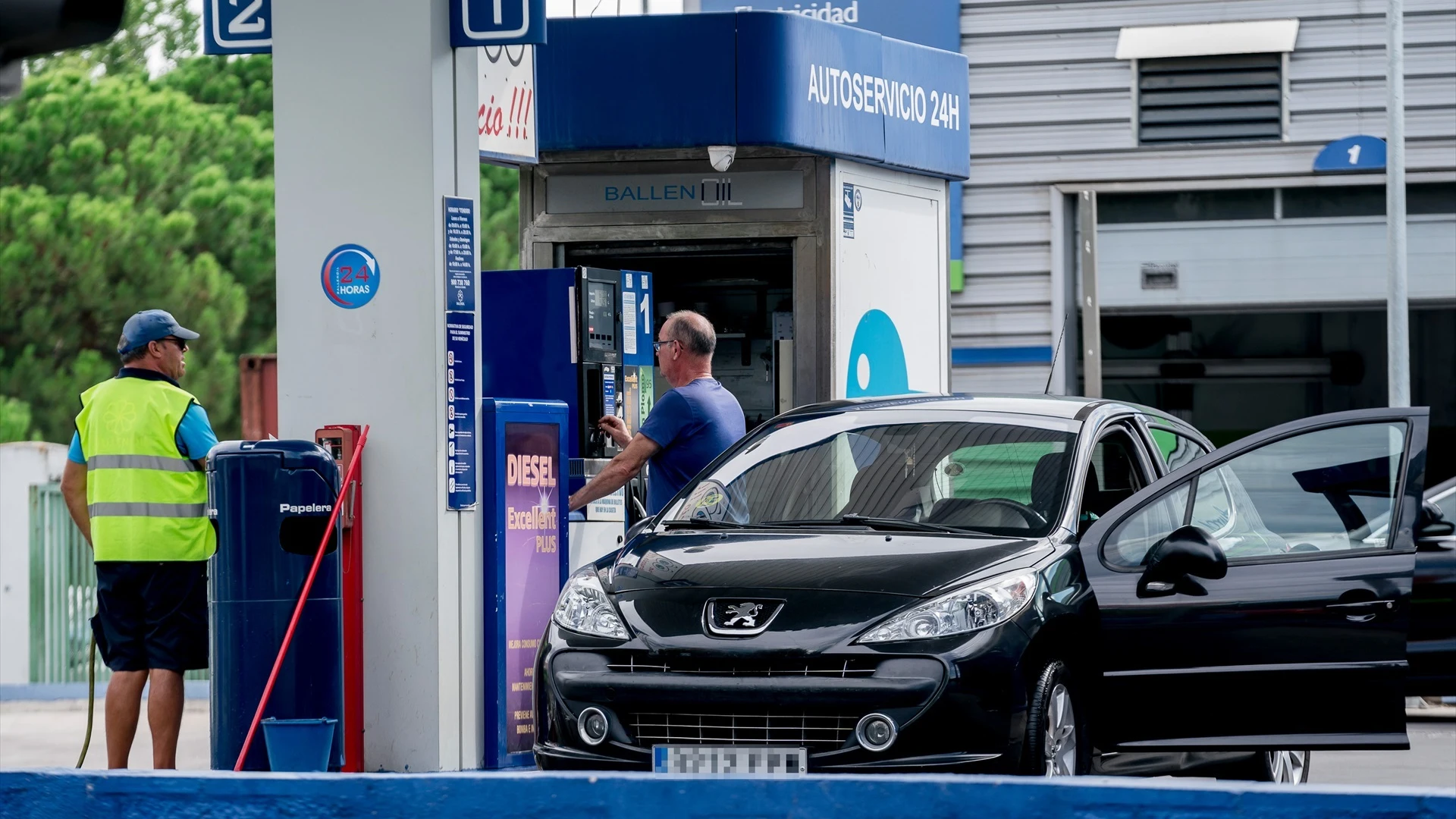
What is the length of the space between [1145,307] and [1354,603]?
11.4 m

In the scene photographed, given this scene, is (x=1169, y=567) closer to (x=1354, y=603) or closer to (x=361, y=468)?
Result: (x=1354, y=603)

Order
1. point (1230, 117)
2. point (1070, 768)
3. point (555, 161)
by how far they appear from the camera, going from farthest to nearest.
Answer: point (1230, 117) < point (555, 161) < point (1070, 768)

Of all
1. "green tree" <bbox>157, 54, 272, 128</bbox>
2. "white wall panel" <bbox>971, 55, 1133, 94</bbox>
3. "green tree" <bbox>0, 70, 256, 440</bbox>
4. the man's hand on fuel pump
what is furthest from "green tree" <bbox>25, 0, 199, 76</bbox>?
the man's hand on fuel pump

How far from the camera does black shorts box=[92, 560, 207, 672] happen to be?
847cm

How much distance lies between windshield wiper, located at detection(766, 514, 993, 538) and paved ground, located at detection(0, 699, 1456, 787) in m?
2.62

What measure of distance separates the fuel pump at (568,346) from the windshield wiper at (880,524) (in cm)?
285

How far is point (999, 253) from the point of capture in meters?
18.0

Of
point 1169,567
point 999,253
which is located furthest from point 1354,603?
point 999,253

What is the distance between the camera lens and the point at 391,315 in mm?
8430

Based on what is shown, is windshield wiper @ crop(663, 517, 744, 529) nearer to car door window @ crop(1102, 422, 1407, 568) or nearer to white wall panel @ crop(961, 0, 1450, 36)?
car door window @ crop(1102, 422, 1407, 568)

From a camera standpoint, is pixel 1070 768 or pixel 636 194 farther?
pixel 636 194

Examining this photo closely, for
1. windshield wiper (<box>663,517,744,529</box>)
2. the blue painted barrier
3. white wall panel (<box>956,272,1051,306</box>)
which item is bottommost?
the blue painted barrier

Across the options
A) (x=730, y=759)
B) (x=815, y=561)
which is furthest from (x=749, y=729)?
(x=815, y=561)

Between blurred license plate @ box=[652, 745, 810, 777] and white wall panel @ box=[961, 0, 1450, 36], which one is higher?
white wall panel @ box=[961, 0, 1450, 36]
